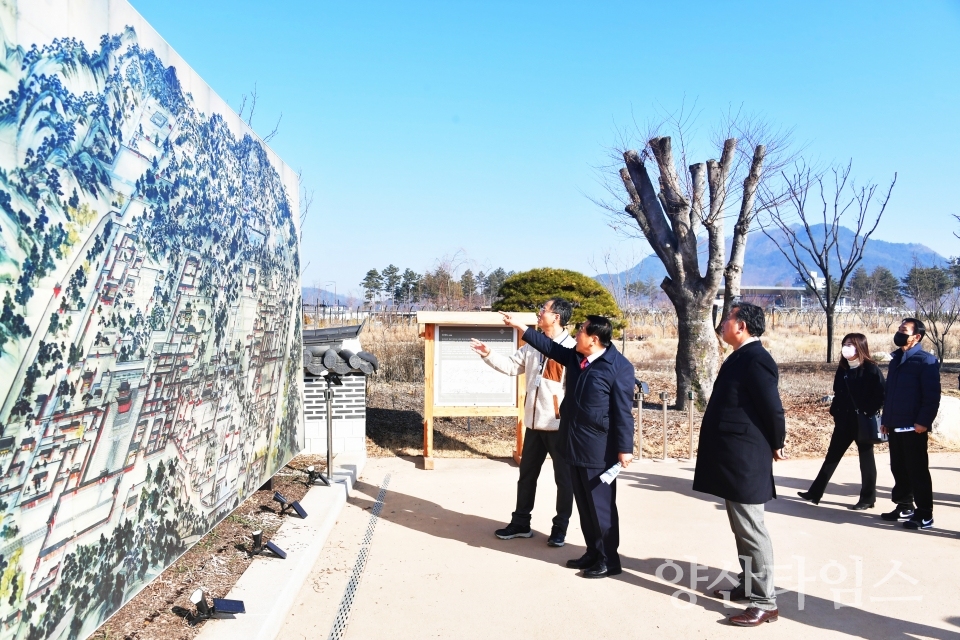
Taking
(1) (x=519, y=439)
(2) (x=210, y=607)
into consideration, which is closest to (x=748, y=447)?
(2) (x=210, y=607)

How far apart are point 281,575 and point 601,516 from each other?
2144 mm

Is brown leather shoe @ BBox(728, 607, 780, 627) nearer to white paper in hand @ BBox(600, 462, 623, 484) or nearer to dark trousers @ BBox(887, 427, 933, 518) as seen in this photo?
white paper in hand @ BBox(600, 462, 623, 484)

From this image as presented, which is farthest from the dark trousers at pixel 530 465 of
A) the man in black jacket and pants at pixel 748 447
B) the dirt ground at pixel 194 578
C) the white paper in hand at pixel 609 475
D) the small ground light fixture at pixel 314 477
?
the small ground light fixture at pixel 314 477

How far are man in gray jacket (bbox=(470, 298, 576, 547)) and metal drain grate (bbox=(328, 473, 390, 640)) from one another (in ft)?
3.60

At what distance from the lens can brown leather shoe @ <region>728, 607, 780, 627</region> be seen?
13.6 ft

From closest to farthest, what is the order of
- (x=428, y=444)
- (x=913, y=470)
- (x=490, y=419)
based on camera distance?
(x=913, y=470), (x=428, y=444), (x=490, y=419)

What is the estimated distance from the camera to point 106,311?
320 cm

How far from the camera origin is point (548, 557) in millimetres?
5406

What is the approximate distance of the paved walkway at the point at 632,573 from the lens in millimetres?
4186

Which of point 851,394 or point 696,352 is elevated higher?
point 696,352

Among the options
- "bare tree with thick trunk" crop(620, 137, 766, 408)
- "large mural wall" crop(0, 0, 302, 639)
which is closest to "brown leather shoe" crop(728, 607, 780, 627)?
"large mural wall" crop(0, 0, 302, 639)

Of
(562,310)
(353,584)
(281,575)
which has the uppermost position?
(562,310)

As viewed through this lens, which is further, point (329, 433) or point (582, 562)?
point (329, 433)

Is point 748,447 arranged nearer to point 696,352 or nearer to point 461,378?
point 461,378
